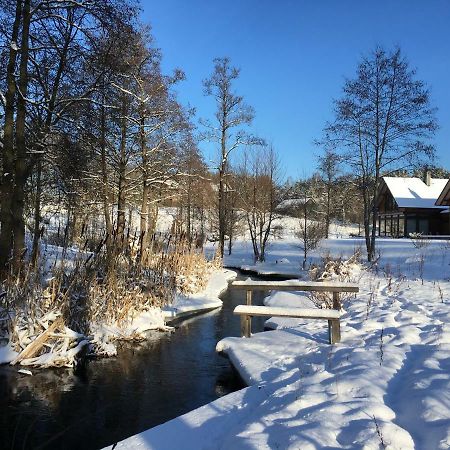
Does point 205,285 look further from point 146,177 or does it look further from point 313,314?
point 313,314

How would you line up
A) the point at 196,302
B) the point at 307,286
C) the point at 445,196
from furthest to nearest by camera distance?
the point at 445,196 → the point at 196,302 → the point at 307,286

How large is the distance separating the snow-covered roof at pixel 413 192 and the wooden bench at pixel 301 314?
35337 mm

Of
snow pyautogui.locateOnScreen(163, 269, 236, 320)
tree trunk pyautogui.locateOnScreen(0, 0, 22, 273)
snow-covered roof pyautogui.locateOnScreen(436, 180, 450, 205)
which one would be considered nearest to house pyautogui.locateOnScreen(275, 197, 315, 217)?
snow-covered roof pyautogui.locateOnScreen(436, 180, 450, 205)

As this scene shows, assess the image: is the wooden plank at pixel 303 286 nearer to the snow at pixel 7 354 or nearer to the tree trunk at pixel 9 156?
the snow at pixel 7 354

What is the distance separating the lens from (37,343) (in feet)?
21.5

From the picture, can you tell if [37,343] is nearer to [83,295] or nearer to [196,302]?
[83,295]

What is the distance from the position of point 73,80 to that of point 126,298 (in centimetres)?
524

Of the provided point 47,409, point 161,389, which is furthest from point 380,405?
point 47,409

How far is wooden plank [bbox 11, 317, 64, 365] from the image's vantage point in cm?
646

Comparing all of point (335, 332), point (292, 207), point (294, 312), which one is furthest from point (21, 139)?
point (292, 207)

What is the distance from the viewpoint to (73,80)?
1025cm

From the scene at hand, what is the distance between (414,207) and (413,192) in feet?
9.54

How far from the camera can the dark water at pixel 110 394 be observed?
454cm

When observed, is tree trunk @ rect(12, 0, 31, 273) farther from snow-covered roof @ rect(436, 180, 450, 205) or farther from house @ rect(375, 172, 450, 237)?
house @ rect(375, 172, 450, 237)
